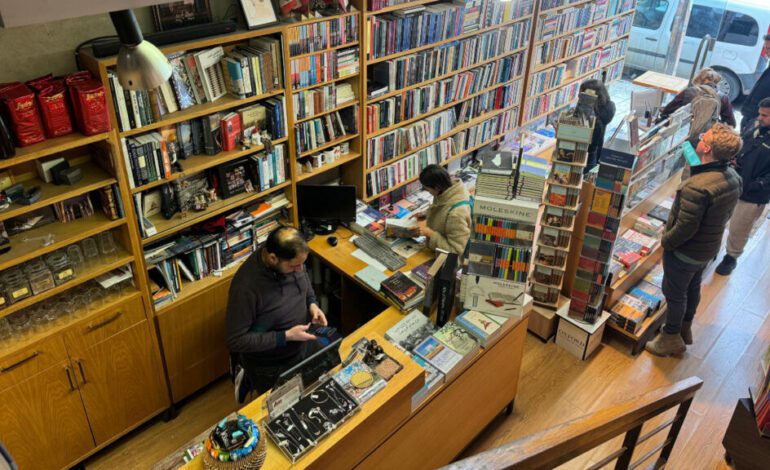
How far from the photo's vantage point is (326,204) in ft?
14.8

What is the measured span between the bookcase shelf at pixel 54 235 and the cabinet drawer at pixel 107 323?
1.58 ft

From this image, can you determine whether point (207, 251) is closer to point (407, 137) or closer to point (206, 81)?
point (206, 81)

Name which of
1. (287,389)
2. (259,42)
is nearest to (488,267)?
(287,389)

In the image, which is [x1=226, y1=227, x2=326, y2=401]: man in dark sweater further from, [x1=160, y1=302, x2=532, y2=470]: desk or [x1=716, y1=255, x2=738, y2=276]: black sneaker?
[x1=716, y1=255, x2=738, y2=276]: black sneaker

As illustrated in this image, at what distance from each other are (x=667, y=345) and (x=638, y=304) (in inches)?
14.9

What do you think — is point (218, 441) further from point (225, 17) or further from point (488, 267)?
point (225, 17)

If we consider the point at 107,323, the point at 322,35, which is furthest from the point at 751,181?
the point at 107,323

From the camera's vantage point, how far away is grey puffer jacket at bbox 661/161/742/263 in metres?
3.92

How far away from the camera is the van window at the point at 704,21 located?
8.34 metres

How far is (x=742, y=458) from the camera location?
335cm

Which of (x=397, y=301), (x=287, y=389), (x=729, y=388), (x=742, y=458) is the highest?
(x=287, y=389)

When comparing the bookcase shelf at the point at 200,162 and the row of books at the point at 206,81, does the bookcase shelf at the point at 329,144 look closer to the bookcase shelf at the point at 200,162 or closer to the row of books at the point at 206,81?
the bookcase shelf at the point at 200,162

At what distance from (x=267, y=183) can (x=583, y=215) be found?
2336 mm

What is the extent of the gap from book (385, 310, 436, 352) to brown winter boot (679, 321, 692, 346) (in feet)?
7.91
